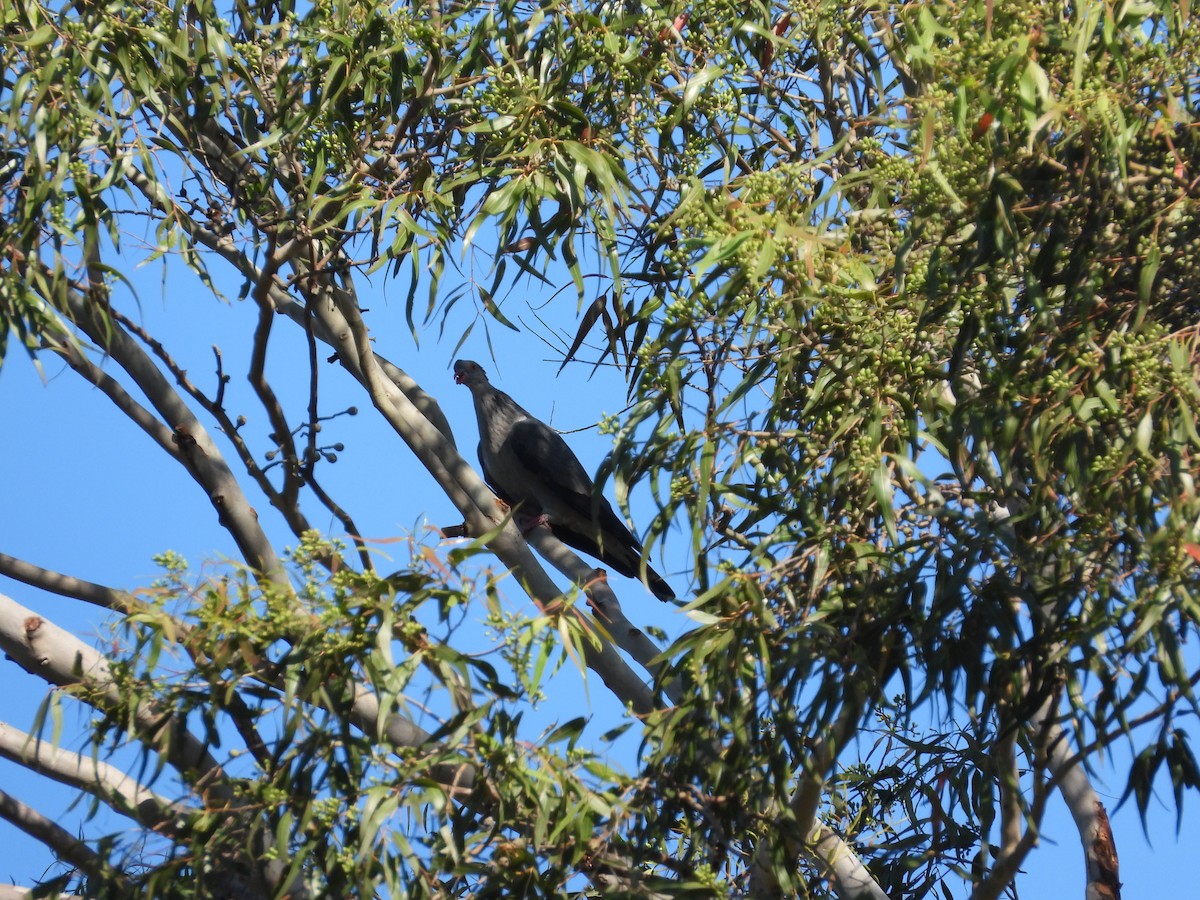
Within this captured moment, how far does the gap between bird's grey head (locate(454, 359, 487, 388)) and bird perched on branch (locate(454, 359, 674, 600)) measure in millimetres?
208

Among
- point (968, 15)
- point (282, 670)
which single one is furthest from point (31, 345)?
point (968, 15)

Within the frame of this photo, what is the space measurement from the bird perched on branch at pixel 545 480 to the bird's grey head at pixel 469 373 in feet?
0.68

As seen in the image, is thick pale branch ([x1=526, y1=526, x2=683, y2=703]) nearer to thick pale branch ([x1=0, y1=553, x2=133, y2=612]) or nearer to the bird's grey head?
thick pale branch ([x1=0, y1=553, x2=133, y2=612])

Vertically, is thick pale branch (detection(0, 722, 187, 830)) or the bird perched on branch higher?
the bird perched on branch

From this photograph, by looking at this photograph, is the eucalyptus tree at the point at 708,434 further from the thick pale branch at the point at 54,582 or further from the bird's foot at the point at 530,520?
the bird's foot at the point at 530,520

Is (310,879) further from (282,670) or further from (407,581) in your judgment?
(407,581)

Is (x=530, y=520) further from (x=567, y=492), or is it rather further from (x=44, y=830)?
(x=44, y=830)

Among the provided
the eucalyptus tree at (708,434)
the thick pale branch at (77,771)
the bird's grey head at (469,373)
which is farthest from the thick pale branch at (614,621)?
the bird's grey head at (469,373)

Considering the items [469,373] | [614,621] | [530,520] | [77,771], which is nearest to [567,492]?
[530,520]

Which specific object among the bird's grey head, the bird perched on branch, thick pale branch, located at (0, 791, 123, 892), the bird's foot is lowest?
thick pale branch, located at (0, 791, 123, 892)

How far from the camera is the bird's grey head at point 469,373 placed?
579cm

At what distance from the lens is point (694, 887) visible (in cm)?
236

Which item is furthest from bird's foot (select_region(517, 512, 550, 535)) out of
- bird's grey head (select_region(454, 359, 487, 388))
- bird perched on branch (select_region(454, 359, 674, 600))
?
bird's grey head (select_region(454, 359, 487, 388))

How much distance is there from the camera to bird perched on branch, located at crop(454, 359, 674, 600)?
5.02m
